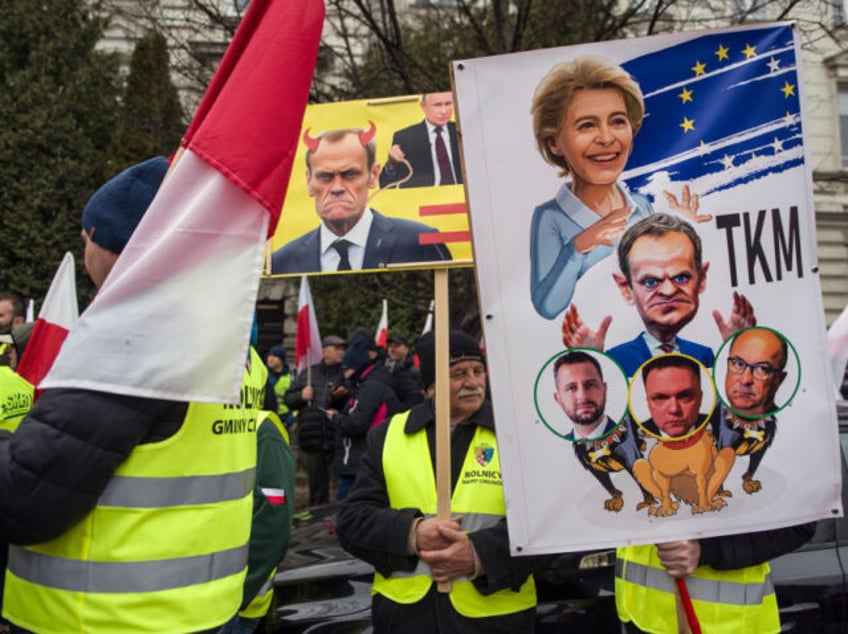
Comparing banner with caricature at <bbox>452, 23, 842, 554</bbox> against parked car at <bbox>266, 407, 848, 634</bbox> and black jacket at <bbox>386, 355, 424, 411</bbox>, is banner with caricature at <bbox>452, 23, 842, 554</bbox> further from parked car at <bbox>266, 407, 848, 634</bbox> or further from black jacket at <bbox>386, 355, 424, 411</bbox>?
black jacket at <bbox>386, 355, 424, 411</bbox>

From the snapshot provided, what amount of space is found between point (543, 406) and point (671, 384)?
0.38 metres

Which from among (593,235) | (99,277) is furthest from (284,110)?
(593,235)

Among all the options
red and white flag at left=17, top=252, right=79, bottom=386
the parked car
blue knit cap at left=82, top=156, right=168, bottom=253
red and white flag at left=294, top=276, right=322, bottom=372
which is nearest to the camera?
blue knit cap at left=82, top=156, right=168, bottom=253

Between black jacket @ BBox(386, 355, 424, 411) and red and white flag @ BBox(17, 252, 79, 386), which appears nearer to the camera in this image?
red and white flag @ BBox(17, 252, 79, 386)

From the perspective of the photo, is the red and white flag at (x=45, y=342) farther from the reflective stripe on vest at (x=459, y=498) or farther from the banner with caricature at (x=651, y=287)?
the banner with caricature at (x=651, y=287)

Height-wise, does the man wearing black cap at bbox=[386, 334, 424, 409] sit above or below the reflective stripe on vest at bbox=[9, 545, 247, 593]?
Result: above

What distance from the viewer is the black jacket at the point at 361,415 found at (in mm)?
7500

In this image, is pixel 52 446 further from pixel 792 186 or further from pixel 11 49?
pixel 11 49

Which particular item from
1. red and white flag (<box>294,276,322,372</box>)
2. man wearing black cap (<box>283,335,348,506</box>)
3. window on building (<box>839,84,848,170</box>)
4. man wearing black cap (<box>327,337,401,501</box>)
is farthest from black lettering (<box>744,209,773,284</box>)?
window on building (<box>839,84,848,170</box>)

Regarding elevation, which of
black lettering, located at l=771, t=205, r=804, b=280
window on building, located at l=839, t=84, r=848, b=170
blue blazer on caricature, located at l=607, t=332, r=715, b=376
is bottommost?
blue blazer on caricature, located at l=607, t=332, r=715, b=376

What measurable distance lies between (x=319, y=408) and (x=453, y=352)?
5.58 m

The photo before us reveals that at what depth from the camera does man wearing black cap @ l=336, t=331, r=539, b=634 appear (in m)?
2.89

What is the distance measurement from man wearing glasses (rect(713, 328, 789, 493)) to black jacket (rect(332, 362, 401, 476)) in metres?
5.05

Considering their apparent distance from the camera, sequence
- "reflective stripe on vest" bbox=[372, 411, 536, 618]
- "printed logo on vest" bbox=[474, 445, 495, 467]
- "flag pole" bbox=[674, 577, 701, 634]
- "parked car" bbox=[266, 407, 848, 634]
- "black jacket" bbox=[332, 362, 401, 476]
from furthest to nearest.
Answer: "black jacket" bbox=[332, 362, 401, 476], "parked car" bbox=[266, 407, 848, 634], "printed logo on vest" bbox=[474, 445, 495, 467], "reflective stripe on vest" bbox=[372, 411, 536, 618], "flag pole" bbox=[674, 577, 701, 634]
